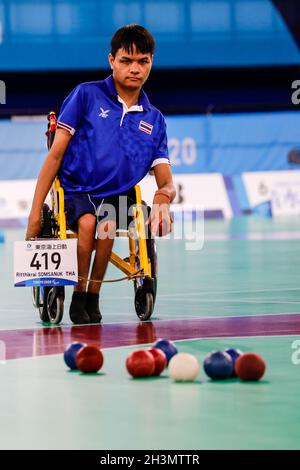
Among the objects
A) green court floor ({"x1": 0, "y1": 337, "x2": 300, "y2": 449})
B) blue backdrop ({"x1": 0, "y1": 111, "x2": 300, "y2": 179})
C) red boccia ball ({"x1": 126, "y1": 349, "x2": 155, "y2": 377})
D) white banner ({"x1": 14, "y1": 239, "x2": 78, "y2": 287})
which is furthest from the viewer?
blue backdrop ({"x1": 0, "y1": 111, "x2": 300, "y2": 179})

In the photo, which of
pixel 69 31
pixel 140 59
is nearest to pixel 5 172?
pixel 69 31

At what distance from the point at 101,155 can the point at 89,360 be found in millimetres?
2275

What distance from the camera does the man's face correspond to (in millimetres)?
6660

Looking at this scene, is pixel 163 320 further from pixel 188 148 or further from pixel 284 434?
pixel 188 148

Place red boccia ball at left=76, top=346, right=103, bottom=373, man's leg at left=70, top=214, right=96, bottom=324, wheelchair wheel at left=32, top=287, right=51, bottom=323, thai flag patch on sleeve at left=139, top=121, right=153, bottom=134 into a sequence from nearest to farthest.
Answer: red boccia ball at left=76, top=346, right=103, bottom=373 → man's leg at left=70, top=214, right=96, bottom=324 → wheelchair wheel at left=32, top=287, right=51, bottom=323 → thai flag patch on sleeve at left=139, top=121, right=153, bottom=134

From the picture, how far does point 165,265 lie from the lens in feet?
38.3

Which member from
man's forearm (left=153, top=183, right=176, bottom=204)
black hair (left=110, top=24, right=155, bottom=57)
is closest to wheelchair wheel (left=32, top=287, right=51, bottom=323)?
man's forearm (left=153, top=183, right=176, bottom=204)

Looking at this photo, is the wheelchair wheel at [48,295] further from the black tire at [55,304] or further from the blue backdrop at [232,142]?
the blue backdrop at [232,142]

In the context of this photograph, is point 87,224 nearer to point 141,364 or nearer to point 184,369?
point 141,364

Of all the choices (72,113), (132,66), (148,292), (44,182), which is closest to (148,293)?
(148,292)

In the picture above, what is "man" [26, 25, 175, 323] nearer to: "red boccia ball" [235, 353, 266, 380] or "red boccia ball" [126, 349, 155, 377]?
"red boccia ball" [126, 349, 155, 377]

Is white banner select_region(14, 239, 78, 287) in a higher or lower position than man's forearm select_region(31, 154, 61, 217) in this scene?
lower

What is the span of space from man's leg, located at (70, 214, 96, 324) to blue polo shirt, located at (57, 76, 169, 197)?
8.4 inches

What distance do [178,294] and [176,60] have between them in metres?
15.4
